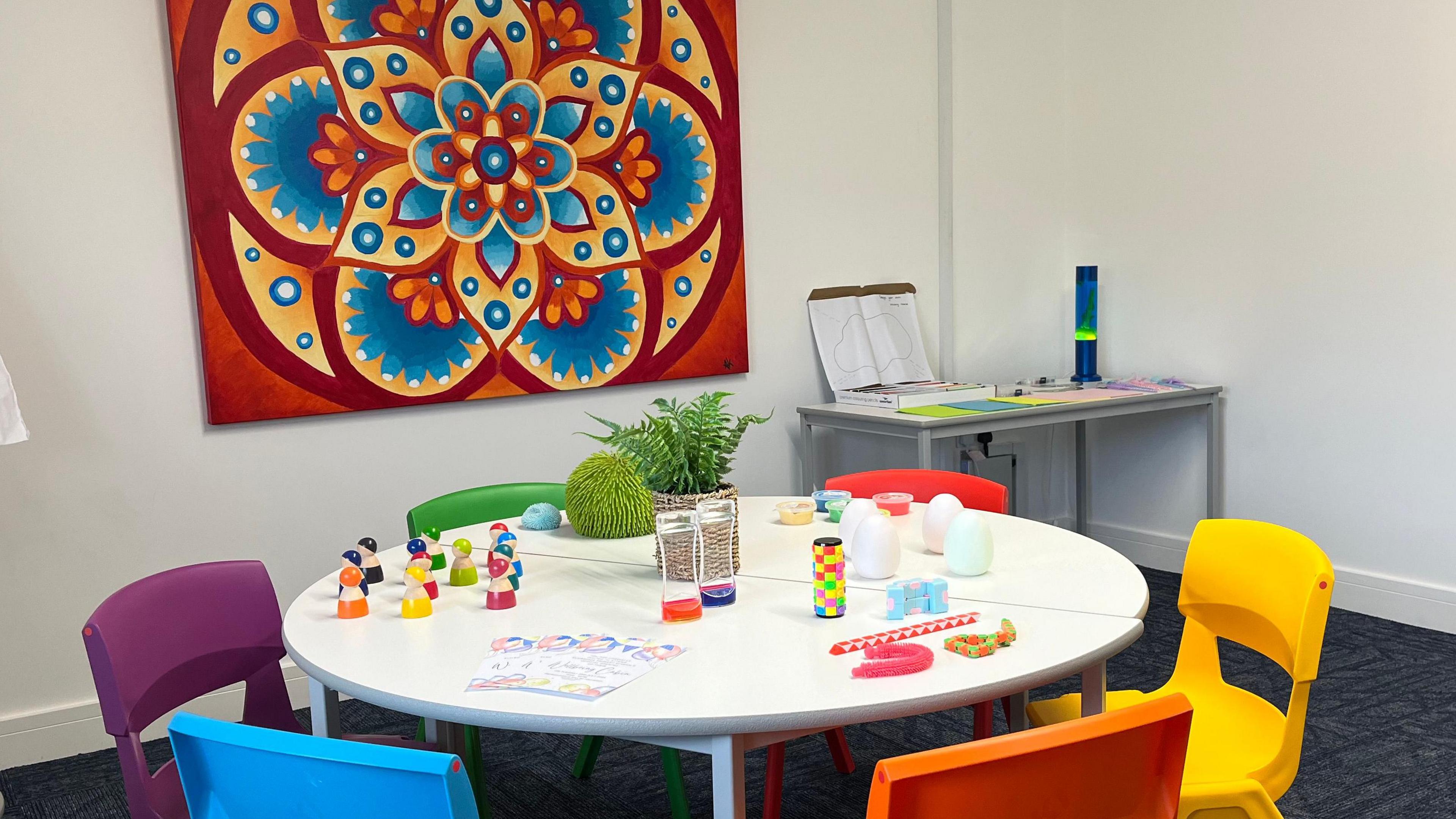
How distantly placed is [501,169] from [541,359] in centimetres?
61

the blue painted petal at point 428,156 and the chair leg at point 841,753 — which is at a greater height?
the blue painted petal at point 428,156

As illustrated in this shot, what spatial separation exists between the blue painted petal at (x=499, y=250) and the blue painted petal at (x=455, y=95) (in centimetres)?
34

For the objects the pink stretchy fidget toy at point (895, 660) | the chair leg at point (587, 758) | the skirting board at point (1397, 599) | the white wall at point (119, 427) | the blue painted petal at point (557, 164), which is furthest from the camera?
the skirting board at point (1397, 599)

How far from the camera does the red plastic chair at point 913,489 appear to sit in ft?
8.24

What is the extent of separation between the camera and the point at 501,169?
3.37 meters

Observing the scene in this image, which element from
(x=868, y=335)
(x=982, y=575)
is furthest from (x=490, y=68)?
(x=982, y=575)

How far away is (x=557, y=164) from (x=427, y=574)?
2.02 m

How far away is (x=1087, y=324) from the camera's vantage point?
4352mm

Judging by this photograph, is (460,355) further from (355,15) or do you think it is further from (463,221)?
(355,15)

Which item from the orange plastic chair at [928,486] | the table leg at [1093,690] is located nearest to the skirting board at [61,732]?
the orange plastic chair at [928,486]

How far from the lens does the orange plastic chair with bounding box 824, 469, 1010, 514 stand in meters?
2.52

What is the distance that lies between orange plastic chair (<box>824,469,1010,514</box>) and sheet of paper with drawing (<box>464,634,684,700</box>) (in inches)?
47.6

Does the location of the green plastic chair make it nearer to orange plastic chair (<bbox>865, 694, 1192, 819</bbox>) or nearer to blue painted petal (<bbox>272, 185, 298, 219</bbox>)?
blue painted petal (<bbox>272, 185, 298, 219</bbox>)

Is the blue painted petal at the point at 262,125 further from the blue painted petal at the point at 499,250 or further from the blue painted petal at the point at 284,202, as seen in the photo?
the blue painted petal at the point at 499,250
